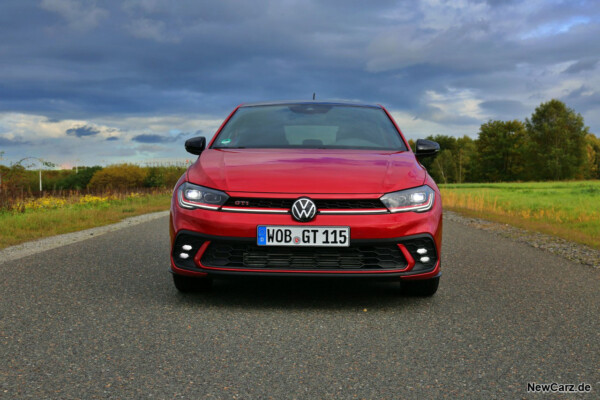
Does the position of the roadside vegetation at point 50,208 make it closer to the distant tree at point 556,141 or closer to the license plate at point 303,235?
the license plate at point 303,235

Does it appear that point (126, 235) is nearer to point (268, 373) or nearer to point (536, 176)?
point (268, 373)

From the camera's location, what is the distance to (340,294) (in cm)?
462

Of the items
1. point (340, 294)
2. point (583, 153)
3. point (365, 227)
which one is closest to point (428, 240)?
point (365, 227)

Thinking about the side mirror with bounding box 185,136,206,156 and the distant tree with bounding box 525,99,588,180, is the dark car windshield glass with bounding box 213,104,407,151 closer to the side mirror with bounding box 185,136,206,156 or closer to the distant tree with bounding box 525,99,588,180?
the side mirror with bounding box 185,136,206,156

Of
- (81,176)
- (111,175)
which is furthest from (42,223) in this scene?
(81,176)

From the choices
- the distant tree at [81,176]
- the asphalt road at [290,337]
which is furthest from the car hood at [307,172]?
the distant tree at [81,176]

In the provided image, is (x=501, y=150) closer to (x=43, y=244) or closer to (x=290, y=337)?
(x=43, y=244)

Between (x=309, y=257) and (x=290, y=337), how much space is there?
2.14 ft

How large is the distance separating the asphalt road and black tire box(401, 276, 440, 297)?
0.22 feet

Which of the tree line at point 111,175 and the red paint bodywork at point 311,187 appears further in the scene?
the tree line at point 111,175

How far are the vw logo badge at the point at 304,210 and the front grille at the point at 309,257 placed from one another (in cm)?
21

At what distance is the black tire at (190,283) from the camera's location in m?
4.32

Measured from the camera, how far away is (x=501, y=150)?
8488 cm

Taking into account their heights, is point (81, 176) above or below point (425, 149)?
below
